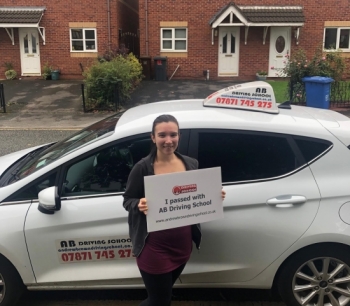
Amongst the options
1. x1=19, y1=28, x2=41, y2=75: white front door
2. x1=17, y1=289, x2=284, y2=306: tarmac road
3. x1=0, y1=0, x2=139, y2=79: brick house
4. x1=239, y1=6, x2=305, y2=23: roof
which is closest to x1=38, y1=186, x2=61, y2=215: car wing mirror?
x1=17, y1=289, x2=284, y2=306: tarmac road

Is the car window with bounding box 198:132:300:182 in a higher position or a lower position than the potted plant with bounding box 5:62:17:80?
lower

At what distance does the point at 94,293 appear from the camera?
3428mm

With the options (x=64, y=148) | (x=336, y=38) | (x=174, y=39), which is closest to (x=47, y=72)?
(x=174, y=39)

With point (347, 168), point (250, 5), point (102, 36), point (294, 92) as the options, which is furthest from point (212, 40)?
point (347, 168)

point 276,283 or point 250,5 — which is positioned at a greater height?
point 250,5

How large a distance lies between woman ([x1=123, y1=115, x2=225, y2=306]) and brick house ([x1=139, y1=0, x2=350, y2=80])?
18.3 meters

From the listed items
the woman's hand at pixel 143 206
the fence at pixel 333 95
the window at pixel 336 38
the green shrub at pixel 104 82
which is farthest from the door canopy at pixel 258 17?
the woman's hand at pixel 143 206

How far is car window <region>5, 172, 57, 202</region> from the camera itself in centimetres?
300

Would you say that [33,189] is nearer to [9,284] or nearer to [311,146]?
[9,284]

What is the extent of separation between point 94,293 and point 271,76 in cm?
1906

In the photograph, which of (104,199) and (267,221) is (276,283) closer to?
(267,221)

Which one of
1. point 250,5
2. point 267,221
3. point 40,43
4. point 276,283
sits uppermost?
point 250,5

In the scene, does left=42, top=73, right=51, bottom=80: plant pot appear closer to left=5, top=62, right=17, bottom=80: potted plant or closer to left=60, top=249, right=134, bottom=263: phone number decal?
left=5, top=62, right=17, bottom=80: potted plant

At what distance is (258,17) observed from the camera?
1978cm
